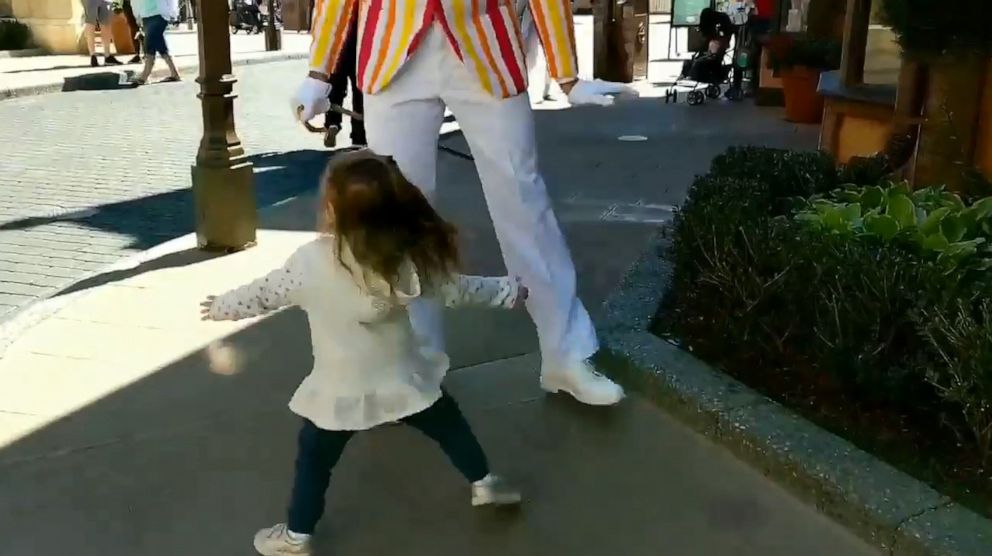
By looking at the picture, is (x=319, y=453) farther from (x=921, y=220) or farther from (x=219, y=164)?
(x=219, y=164)

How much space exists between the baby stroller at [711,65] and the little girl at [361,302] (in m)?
9.99

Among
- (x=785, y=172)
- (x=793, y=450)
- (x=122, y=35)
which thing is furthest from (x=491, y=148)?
(x=122, y=35)

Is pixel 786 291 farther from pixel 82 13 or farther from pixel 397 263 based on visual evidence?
pixel 82 13

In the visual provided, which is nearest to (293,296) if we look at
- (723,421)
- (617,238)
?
(723,421)

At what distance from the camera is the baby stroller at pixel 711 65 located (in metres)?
12.3

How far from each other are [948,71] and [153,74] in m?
13.3

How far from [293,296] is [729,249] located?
167 centimetres

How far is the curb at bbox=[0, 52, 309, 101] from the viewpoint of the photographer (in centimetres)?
1300

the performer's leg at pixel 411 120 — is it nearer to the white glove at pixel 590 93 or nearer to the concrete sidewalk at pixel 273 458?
the white glove at pixel 590 93

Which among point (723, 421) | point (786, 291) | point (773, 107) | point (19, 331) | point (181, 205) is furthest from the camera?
point (773, 107)

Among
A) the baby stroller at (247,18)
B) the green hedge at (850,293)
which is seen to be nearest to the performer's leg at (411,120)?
the green hedge at (850,293)

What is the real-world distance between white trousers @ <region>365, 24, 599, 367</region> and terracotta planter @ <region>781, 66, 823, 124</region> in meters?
7.92

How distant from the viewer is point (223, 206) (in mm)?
5414

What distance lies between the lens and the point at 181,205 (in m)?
6.95
